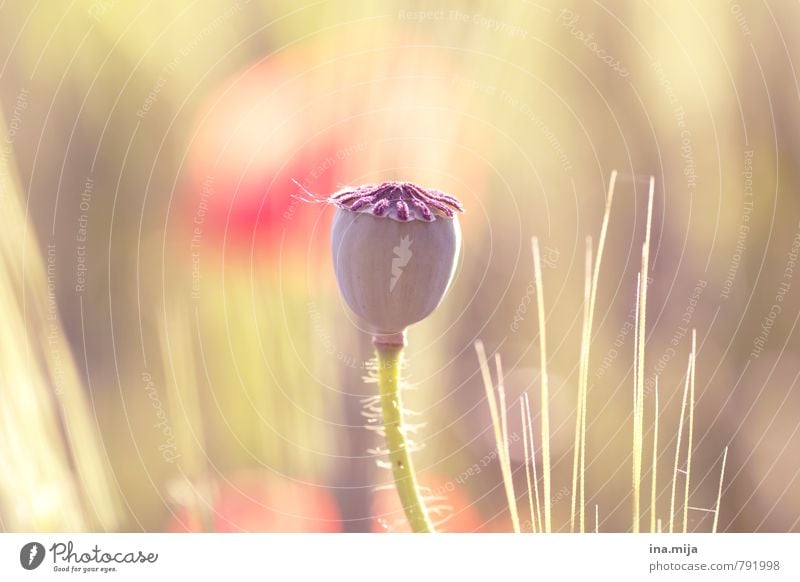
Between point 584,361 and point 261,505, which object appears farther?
point 261,505

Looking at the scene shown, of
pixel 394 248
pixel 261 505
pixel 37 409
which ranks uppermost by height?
pixel 394 248

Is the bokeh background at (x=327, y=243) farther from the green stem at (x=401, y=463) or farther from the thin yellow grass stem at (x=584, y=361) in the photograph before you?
the green stem at (x=401, y=463)

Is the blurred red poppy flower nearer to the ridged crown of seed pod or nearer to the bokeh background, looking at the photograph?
the bokeh background

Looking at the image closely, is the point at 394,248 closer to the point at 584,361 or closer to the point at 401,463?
the point at 401,463

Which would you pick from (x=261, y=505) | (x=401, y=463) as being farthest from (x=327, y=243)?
(x=401, y=463)

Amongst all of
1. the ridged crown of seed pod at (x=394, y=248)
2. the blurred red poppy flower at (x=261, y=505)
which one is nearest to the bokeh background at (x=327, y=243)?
the blurred red poppy flower at (x=261, y=505)
